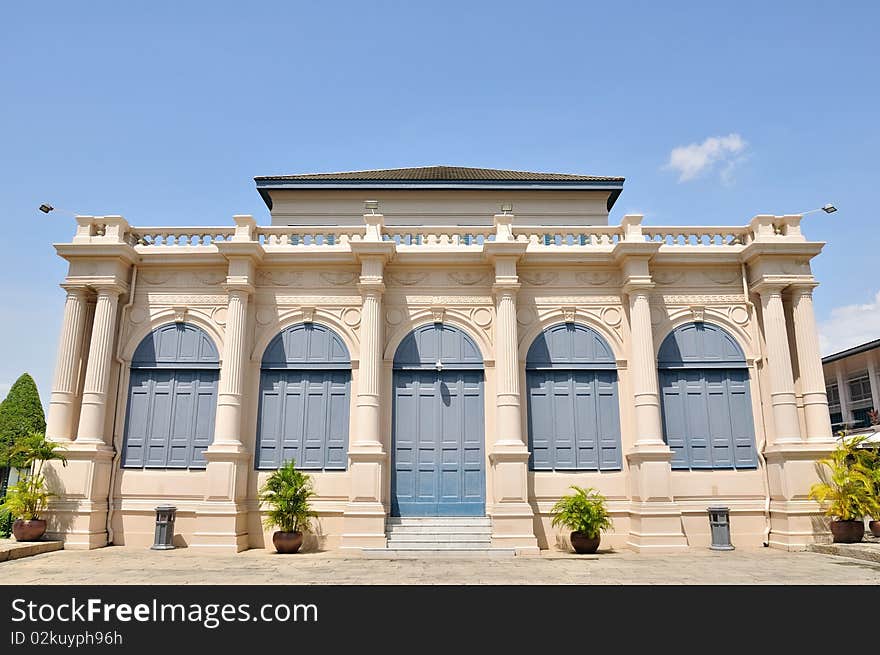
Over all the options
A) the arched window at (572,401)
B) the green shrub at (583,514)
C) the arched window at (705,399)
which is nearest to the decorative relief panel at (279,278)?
the arched window at (572,401)

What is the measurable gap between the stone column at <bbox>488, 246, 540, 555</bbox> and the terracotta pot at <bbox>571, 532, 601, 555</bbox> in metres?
0.71

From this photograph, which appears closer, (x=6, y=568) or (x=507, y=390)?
(x=6, y=568)

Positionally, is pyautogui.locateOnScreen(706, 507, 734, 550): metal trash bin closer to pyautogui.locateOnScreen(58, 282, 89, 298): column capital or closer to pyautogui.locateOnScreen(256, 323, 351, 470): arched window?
pyautogui.locateOnScreen(256, 323, 351, 470): arched window

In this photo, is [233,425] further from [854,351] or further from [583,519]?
[854,351]

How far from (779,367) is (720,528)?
359 cm

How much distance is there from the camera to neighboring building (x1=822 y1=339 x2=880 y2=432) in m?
30.6

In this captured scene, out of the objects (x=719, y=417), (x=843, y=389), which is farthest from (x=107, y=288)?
(x=843, y=389)

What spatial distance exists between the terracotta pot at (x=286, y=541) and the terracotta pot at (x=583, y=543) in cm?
523

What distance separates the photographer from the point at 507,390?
12.8 meters

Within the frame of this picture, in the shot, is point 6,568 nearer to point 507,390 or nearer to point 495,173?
point 507,390

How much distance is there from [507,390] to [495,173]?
10.2 m

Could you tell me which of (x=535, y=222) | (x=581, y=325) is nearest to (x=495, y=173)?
(x=535, y=222)

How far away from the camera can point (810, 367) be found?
13.0 meters

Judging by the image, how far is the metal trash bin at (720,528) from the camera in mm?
11898
